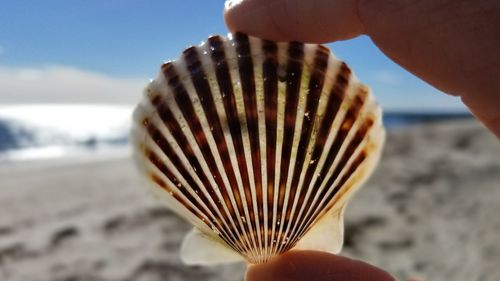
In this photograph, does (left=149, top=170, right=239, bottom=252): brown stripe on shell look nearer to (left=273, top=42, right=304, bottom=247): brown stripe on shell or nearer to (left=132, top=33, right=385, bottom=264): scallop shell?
(left=132, top=33, right=385, bottom=264): scallop shell

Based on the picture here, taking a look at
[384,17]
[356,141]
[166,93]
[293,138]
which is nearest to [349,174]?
[356,141]

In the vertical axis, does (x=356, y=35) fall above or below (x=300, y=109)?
above

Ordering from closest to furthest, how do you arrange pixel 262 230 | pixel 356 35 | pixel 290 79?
pixel 290 79 < pixel 262 230 < pixel 356 35

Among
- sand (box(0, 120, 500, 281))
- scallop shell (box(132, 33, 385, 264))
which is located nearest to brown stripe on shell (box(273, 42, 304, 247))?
scallop shell (box(132, 33, 385, 264))

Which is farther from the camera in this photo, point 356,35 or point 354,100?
point 356,35

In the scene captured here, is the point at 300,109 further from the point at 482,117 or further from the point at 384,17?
the point at 482,117

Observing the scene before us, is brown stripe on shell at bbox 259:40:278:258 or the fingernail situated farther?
the fingernail

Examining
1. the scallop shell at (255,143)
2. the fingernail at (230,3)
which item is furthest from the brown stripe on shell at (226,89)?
the fingernail at (230,3)

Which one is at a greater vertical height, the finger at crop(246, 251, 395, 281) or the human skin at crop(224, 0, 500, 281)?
the human skin at crop(224, 0, 500, 281)
